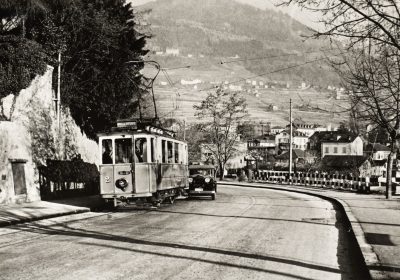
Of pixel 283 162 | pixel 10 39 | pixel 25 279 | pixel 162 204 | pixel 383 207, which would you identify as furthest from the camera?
pixel 283 162

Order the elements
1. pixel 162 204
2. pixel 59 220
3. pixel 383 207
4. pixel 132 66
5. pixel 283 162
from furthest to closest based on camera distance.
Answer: pixel 283 162 < pixel 132 66 < pixel 162 204 < pixel 383 207 < pixel 59 220

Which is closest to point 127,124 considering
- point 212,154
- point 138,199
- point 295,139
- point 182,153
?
point 138,199

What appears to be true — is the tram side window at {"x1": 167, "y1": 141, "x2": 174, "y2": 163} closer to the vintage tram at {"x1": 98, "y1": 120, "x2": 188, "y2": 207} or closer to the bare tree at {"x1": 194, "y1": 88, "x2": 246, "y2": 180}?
the vintage tram at {"x1": 98, "y1": 120, "x2": 188, "y2": 207}

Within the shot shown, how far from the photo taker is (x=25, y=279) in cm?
755

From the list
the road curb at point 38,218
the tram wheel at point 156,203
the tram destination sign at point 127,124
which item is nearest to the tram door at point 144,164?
the tram destination sign at point 127,124

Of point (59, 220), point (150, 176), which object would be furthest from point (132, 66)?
point (59, 220)

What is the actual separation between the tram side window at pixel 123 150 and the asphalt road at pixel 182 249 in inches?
159

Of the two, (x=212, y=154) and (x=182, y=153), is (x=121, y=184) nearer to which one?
(x=182, y=153)

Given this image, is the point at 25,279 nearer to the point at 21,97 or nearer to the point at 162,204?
the point at 162,204

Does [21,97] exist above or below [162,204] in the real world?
above

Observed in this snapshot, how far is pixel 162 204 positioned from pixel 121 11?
19.2 metres

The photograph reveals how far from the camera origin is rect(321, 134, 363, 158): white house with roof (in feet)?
465

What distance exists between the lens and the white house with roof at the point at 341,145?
142 meters

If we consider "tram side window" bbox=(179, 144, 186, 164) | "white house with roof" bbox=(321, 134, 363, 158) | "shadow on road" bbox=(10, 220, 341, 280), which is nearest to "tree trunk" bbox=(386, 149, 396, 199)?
"tram side window" bbox=(179, 144, 186, 164)
